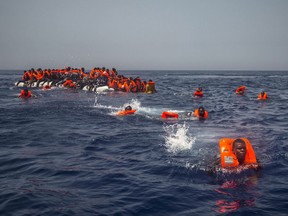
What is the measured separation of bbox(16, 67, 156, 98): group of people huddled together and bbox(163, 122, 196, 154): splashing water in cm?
1878

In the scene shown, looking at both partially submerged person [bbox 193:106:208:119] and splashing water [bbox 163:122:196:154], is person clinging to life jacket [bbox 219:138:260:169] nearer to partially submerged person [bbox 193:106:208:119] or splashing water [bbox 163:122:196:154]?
splashing water [bbox 163:122:196:154]

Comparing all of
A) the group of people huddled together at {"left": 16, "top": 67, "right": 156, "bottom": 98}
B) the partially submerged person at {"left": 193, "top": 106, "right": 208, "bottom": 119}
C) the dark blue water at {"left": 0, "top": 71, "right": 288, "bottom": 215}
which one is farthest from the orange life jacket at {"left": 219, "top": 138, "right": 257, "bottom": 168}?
the group of people huddled together at {"left": 16, "top": 67, "right": 156, "bottom": 98}

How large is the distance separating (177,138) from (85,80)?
28357 millimetres

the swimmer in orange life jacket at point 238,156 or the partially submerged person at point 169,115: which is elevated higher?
the swimmer in orange life jacket at point 238,156

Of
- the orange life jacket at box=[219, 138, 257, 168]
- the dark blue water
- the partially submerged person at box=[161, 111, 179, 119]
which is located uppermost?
the orange life jacket at box=[219, 138, 257, 168]

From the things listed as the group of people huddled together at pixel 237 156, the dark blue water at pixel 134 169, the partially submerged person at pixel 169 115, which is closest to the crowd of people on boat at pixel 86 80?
the partially submerged person at pixel 169 115

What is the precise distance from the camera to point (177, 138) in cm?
1300

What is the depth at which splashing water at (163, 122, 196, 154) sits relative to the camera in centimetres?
1166

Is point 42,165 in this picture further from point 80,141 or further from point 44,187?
point 80,141

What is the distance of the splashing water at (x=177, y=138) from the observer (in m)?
11.7

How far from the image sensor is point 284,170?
908 cm

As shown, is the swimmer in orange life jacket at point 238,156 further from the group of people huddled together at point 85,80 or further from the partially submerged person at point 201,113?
the group of people huddled together at point 85,80

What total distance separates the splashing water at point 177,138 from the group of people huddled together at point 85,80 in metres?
18.8

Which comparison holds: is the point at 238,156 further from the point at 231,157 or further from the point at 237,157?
the point at 231,157
